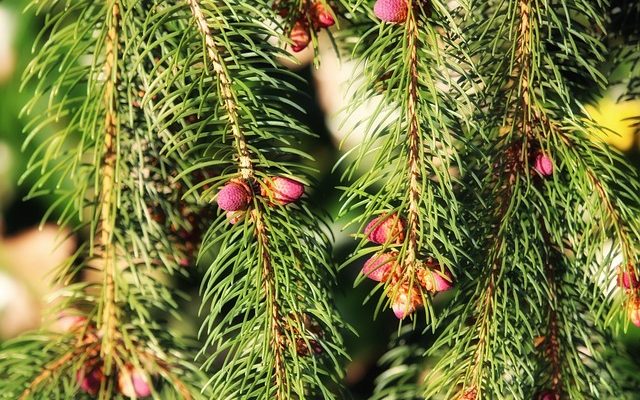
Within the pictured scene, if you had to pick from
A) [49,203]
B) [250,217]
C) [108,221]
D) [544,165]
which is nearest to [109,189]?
[108,221]

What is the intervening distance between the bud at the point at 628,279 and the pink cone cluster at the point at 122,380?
0.87ft

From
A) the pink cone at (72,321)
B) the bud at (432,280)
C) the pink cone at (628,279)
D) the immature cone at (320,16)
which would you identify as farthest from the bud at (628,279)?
the pink cone at (72,321)

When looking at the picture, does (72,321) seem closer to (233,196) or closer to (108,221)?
(108,221)

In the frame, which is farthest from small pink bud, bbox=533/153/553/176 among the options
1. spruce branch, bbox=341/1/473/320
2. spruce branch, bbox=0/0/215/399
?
spruce branch, bbox=0/0/215/399

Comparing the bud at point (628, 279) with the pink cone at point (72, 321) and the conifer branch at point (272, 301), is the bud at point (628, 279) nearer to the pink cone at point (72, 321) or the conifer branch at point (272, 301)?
the conifer branch at point (272, 301)

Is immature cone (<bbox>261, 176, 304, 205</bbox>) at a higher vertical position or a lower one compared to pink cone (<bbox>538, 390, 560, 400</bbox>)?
higher

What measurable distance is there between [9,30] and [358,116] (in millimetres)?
443

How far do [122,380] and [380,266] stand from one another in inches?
7.7

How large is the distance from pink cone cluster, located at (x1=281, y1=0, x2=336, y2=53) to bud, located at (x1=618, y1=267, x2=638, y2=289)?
20cm

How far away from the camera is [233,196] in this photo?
35 cm

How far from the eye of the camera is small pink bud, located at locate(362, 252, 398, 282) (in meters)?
0.35

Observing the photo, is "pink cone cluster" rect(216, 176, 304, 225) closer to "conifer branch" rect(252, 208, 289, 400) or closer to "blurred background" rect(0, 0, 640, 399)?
"conifer branch" rect(252, 208, 289, 400)

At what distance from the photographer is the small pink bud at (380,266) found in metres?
0.35

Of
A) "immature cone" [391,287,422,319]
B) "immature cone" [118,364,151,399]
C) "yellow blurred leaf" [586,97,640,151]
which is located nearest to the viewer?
"immature cone" [391,287,422,319]
